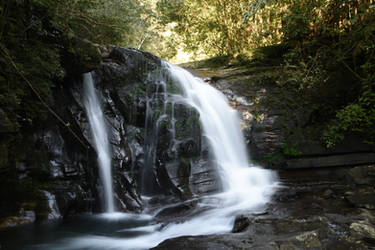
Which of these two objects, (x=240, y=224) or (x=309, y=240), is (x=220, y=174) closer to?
(x=240, y=224)

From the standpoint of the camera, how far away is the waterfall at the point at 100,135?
6.36 m

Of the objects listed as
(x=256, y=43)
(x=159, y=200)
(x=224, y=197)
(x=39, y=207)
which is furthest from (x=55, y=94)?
(x=256, y=43)

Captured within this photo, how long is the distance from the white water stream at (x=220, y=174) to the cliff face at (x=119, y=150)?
0.83 ft

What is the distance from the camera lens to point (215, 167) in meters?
7.12

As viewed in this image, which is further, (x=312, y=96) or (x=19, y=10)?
(x=312, y=96)

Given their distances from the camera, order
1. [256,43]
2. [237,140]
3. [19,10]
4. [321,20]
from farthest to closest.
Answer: [256,43] < [321,20] < [237,140] < [19,10]

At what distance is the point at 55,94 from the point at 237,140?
5328 mm

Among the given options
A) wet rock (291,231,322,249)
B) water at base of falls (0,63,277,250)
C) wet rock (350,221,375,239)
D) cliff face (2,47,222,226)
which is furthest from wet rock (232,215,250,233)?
cliff face (2,47,222,226)

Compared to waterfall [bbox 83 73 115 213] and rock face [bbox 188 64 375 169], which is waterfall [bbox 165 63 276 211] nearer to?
rock face [bbox 188 64 375 169]

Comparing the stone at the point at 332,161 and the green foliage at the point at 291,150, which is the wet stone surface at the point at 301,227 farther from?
the green foliage at the point at 291,150

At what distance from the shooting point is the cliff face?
584 centimetres

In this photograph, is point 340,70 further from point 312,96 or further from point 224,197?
point 224,197

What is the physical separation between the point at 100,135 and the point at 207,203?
3.25m

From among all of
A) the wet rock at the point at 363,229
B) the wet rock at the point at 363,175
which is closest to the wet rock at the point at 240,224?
the wet rock at the point at 363,229
